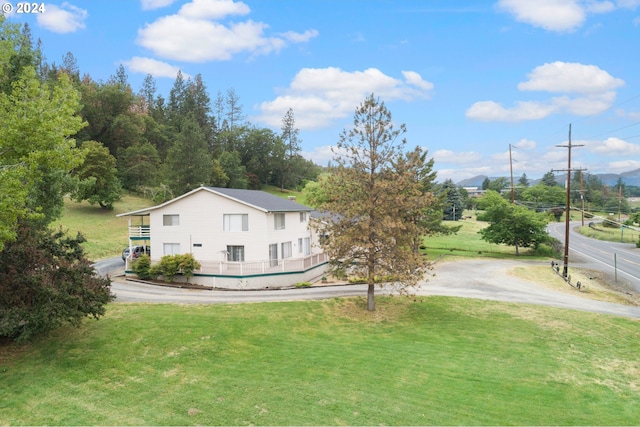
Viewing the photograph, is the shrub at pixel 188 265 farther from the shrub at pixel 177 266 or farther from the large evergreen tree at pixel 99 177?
the large evergreen tree at pixel 99 177

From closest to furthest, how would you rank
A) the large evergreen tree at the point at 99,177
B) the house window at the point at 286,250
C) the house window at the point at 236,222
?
1. the house window at the point at 236,222
2. the house window at the point at 286,250
3. the large evergreen tree at the point at 99,177

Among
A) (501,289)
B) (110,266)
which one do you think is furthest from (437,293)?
(110,266)

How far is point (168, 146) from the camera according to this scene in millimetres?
81125

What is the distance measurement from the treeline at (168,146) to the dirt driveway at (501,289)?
75.5 feet

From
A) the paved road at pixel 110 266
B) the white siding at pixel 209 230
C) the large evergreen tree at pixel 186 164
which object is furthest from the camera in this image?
the large evergreen tree at pixel 186 164

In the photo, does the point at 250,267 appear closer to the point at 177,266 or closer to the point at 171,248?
the point at 177,266

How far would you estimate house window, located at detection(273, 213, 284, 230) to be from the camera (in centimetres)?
3093

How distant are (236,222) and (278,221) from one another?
130 inches

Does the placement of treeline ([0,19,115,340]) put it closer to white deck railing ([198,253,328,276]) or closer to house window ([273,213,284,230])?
white deck railing ([198,253,328,276])

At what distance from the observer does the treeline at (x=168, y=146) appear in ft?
188

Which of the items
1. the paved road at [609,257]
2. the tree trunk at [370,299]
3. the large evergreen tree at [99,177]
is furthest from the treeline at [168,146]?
the paved road at [609,257]

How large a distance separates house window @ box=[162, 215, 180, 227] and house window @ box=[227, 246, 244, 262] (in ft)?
15.6

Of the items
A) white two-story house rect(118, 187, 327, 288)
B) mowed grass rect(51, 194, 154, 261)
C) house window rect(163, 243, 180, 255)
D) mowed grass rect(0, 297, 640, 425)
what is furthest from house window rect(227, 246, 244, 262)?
mowed grass rect(51, 194, 154, 261)

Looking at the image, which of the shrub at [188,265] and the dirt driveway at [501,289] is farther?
the shrub at [188,265]
